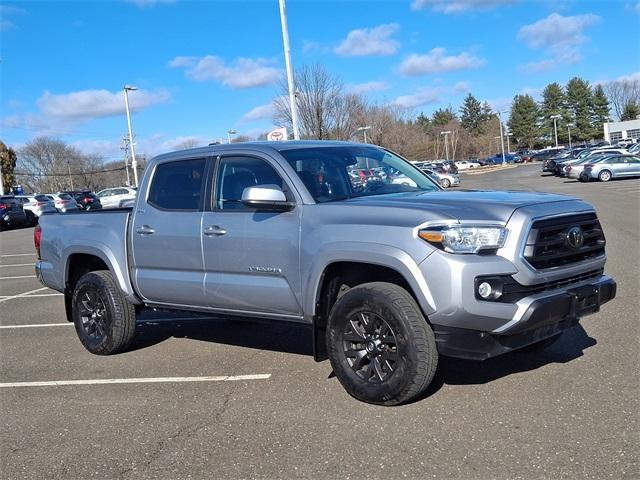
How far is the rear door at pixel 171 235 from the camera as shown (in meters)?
5.37

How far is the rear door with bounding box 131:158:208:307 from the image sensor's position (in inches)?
211

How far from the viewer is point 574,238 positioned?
433 cm

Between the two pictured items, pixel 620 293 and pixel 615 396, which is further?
pixel 620 293

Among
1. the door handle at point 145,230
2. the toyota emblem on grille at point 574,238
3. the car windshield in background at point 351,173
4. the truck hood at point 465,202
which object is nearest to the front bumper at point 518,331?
the toyota emblem on grille at point 574,238

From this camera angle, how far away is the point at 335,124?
1299 inches

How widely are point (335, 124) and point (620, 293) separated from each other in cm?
2654

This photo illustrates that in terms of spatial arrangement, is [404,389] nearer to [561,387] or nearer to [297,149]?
[561,387]

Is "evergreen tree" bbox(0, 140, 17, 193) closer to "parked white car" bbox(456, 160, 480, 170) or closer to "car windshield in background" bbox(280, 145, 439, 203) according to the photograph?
"parked white car" bbox(456, 160, 480, 170)

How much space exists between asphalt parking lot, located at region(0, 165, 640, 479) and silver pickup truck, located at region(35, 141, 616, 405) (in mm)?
357

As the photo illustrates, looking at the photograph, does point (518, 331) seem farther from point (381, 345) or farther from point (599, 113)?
point (599, 113)

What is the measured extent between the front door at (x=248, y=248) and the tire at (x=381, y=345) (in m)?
0.47

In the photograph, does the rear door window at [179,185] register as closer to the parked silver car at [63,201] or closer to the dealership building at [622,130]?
the parked silver car at [63,201]

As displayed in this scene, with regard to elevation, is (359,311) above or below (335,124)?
below

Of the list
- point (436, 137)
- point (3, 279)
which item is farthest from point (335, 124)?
point (436, 137)
